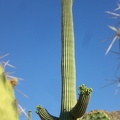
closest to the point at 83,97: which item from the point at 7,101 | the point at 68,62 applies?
the point at 68,62

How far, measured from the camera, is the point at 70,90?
1010cm

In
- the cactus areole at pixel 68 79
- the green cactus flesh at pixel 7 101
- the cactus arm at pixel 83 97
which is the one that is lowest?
the green cactus flesh at pixel 7 101

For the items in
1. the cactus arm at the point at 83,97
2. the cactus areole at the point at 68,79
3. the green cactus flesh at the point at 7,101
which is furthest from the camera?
the cactus areole at the point at 68,79

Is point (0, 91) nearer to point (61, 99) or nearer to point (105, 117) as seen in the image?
point (61, 99)

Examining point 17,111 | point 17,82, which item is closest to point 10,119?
point 17,111

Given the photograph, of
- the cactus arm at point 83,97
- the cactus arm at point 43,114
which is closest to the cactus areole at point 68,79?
the cactus arm at point 43,114

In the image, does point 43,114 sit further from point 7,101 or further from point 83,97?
point 7,101

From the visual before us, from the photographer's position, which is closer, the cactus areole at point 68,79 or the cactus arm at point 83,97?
the cactus arm at point 83,97

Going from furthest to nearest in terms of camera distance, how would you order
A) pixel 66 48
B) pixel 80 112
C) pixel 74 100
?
pixel 66 48 → pixel 74 100 → pixel 80 112

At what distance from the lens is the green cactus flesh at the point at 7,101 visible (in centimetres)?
180

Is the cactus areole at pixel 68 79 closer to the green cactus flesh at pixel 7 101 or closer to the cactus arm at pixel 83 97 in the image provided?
the cactus arm at pixel 83 97

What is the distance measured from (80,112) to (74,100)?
0.69 m

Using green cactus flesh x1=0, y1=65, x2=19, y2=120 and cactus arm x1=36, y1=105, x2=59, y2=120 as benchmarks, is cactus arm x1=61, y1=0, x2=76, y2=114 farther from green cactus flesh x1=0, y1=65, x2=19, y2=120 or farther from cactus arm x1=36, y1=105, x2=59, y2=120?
green cactus flesh x1=0, y1=65, x2=19, y2=120

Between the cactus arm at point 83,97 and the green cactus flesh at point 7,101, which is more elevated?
the cactus arm at point 83,97
